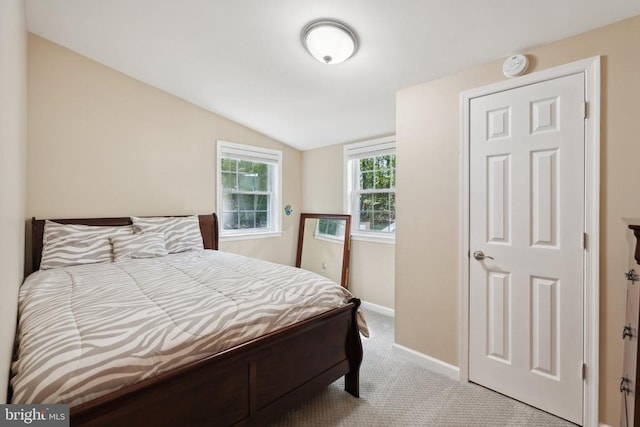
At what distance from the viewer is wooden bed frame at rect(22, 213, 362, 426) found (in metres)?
1.06

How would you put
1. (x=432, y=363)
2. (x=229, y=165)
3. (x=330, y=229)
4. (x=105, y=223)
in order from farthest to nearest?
1. (x=330, y=229)
2. (x=229, y=165)
3. (x=105, y=223)
4. (x=432, y=363)

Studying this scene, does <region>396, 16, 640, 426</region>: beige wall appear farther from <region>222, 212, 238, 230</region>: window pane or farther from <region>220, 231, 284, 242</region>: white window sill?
<region>222, 212, 238, 230</region>: window pane

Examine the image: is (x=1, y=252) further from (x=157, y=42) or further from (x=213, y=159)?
(x=213, y=159)

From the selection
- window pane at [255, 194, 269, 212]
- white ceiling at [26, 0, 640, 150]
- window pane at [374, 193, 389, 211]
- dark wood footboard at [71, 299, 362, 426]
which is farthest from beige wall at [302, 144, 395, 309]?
dark wood footboard at [71, 299, 362, 426]

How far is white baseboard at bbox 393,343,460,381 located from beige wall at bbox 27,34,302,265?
2.38 meters

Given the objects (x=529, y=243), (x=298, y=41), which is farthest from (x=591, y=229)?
(x=298, y=41)

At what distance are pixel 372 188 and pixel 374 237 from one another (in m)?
0.58

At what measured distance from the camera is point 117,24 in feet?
7.61

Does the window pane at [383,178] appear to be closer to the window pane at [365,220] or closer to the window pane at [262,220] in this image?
the window pane at [365,220]

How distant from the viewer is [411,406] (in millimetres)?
1892

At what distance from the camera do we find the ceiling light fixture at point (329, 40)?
1941 mm

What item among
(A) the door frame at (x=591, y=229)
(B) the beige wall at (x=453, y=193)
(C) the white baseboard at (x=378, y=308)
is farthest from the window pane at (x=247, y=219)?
(A) the door frame at (x=591, y=229)

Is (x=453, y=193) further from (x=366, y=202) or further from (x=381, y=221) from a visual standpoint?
(x=366, y=202)

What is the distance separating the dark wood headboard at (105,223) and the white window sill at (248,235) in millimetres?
172
